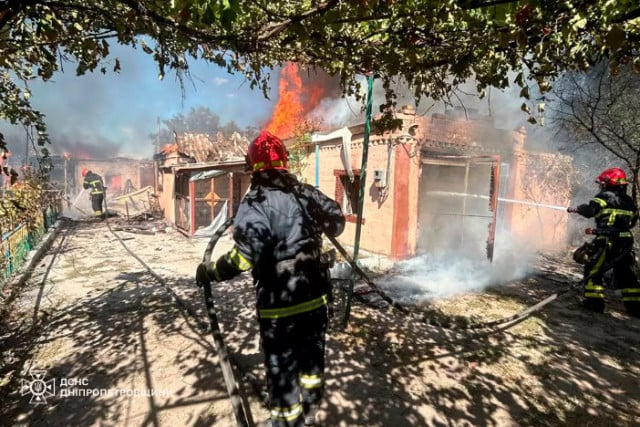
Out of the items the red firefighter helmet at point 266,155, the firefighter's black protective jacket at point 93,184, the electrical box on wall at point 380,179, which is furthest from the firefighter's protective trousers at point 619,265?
the firefighter's black protective jacket at point 93,184

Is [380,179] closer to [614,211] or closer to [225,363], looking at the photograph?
[614,211]

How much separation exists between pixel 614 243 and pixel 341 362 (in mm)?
4794

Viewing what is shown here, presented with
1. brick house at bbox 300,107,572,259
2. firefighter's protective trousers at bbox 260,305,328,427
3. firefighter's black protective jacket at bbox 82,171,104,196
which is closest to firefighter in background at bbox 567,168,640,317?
brick house at bbox 300,107,572,259

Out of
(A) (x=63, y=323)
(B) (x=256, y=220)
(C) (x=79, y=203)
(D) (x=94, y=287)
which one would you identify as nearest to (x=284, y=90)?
(C) (x=79, y=203)

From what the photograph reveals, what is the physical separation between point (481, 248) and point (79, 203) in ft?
81.9

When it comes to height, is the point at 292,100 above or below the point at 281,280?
above

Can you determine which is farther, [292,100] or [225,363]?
[292,100]

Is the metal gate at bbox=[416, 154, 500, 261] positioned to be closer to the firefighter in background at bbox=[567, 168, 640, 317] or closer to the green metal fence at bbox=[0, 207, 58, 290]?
the firefighter in background at bbox=[567, 168, 640, 317]

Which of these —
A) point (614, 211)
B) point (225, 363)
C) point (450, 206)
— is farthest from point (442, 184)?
point (225, 363)

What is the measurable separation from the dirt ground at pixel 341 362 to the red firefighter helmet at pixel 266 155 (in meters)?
2.16

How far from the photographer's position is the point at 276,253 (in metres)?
2.63

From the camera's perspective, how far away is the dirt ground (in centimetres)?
304

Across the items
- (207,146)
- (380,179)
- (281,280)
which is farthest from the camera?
(207,146)

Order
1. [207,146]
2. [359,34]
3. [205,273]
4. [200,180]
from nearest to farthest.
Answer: [205,273]
[359,34]
[200,180]
[207,146]
